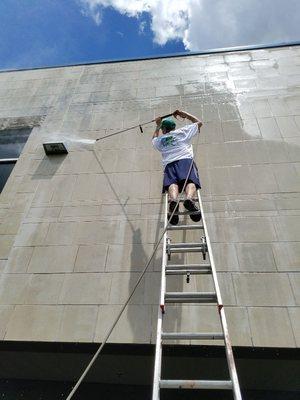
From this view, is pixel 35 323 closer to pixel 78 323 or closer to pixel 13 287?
pixel 78 323

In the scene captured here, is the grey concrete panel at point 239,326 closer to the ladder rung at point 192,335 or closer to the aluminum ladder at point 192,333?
the aluminum ladder at point 192,333

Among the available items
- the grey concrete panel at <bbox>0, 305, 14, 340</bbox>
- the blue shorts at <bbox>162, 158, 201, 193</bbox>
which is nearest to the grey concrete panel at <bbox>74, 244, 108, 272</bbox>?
the grey concrete panel at <bbox>0, 305, 14, 340</bbox>

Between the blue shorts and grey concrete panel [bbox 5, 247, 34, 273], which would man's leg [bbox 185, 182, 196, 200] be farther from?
grey concrete panel [bbox 5, 247, 34, 273]

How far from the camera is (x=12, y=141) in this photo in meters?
7.60

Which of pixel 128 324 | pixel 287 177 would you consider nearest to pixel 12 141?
pixel 128 324

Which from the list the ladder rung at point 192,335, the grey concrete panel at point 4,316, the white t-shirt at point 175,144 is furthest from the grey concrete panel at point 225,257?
the grey concrete panel at point 4,316

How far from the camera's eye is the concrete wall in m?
4.24

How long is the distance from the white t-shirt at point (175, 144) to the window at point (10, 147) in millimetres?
3523

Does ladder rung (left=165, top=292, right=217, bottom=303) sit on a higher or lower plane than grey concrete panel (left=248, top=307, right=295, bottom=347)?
lower

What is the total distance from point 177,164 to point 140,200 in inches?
42.1

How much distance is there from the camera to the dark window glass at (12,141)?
738 cm

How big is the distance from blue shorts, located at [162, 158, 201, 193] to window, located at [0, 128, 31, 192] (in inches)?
147

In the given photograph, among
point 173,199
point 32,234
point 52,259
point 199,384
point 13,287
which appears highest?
point 32,234

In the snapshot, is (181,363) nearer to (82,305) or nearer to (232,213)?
(82,305)
